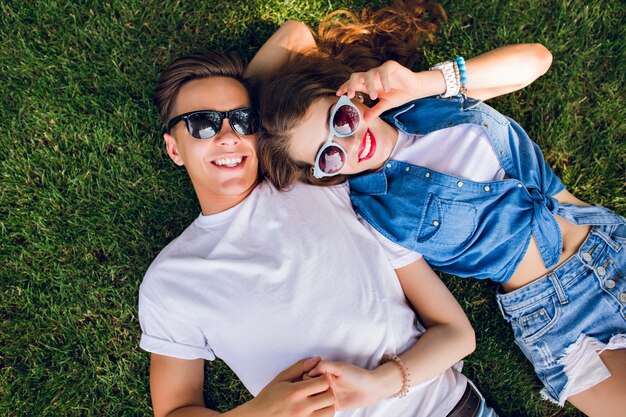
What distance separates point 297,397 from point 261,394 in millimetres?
250

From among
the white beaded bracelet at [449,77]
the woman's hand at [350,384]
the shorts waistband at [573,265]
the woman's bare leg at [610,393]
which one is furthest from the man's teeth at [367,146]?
the woman's bare leg at [610,393]

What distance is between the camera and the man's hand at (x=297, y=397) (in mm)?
2779

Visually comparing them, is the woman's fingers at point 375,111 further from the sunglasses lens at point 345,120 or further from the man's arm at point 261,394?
the man's arm at point 261,394

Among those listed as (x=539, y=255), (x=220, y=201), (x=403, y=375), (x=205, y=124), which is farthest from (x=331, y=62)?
(x=403, y=375)

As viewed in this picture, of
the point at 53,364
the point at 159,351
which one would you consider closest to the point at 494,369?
the point at 159,351

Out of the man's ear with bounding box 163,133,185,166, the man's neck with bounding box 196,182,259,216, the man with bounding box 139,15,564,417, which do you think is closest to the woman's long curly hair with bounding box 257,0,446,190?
the man with bounding box 139,15,564,417

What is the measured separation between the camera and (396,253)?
3.28 m

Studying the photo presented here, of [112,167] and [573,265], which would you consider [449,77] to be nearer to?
[573,265]

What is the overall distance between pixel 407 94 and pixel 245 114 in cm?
101

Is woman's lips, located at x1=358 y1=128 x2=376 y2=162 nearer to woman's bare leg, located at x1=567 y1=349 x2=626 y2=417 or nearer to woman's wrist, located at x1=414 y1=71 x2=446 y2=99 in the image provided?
woman's wrist, located at x1=414 y1=71 x2=446 y2=99

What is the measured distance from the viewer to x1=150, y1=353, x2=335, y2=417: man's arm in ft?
9.13

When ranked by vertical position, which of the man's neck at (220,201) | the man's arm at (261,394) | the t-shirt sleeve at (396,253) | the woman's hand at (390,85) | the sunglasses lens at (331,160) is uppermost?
the woman's hand at (390,85)

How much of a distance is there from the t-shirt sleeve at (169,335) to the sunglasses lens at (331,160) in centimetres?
127

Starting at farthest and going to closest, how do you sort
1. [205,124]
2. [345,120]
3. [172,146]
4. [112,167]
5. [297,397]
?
[112,167] < [172,146] < [205,124] < [345,120] < [297,397]
